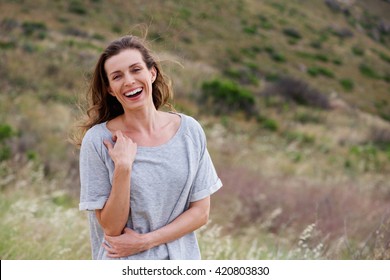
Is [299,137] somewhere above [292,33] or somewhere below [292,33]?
above

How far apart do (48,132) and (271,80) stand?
14889 mm

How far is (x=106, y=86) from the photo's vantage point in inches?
84.4

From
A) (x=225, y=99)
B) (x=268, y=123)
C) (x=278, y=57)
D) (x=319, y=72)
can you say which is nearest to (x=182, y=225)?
(x=268, y=123)

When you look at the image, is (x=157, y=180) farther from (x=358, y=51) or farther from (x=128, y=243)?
(x=358, y=51)

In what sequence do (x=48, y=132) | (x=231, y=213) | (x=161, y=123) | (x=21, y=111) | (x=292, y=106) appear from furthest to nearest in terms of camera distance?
(x=292, y=106) → (x=21, y=111) → (x=48, y=132) → (x=231, y=213) → (x=161, y=123)

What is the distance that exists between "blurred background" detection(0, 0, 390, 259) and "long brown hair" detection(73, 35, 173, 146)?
0.22 metres

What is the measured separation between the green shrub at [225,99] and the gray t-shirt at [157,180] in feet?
45.4

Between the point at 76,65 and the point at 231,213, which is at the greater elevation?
the point at 231,213

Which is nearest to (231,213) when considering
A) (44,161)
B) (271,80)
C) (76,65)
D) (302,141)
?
(44,161)

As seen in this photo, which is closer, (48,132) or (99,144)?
(99,144)

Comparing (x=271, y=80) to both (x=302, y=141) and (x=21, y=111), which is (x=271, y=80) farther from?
(x=21, y=111)

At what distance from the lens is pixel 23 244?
3.48 meters

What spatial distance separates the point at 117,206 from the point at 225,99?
48.0 ft

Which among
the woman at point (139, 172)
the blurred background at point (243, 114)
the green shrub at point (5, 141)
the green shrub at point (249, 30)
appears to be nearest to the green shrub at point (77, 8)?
the blurred background at point (243, 114)
